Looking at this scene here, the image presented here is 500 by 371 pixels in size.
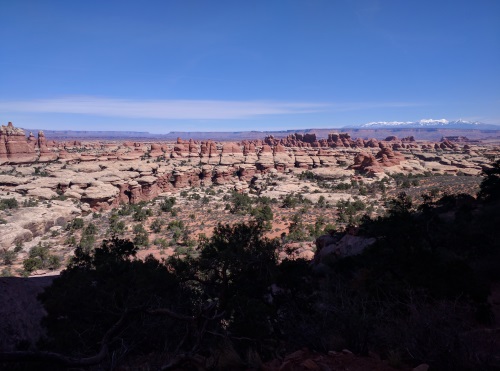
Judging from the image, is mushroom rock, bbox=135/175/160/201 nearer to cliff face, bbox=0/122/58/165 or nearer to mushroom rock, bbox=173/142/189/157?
mushroom rock, bbox=173/142/189/157

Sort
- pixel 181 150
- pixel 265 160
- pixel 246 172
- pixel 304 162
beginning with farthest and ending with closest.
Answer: pixel 181 150
pixel 304 162
pixel 265 160
pixel 246 172

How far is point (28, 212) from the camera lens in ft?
97.3

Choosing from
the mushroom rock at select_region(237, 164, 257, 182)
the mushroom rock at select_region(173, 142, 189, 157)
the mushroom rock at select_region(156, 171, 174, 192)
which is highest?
the mushroom rock at select_region(173, 142, 189, 157)

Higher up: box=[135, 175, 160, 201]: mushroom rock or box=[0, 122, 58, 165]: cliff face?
box=[0, 122, 58, 165]: cliff face

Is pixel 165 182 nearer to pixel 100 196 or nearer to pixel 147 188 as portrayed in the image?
pixel 147 188

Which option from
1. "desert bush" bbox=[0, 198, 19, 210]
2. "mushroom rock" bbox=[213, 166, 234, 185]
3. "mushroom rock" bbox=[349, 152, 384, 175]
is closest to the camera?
"desert bush" bbox=[0, 198, 19, 210]

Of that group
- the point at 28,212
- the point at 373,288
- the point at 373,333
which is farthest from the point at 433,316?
the point at 28,212

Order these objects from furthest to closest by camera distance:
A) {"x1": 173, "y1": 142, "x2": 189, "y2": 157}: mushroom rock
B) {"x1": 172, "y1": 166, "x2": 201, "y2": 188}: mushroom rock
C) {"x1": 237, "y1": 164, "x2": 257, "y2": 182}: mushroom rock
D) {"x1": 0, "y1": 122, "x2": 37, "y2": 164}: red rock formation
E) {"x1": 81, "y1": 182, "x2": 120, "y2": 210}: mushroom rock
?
1. {"x1": 173, "y1": 142, "x2": 189, "y2": 157}: mushroom rock
2. {"x1": 0, "y1": 122, "x2": 37, "y2": 164}: red rock formation
3. {"x1": 237, "y1": 164, "x2": 257, "y2": 182}: mushroom rock
4. {"x1": 172, "y1": 166, "x2": 201, "y2": 188}: mushroom rock
5. {"x1": 81, "y1": 182, "x2": 120, "y2": 210}: mushroom rock

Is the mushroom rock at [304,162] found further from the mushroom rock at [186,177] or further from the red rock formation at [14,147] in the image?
the red rock formation at [14,147]

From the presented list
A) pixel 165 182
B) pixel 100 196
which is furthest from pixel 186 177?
pixel 100 196

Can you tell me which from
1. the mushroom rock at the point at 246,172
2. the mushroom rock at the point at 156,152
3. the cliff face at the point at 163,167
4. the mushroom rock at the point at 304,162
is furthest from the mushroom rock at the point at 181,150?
the mushroom rock at the point at 304,162

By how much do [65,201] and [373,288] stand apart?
39.8 meters

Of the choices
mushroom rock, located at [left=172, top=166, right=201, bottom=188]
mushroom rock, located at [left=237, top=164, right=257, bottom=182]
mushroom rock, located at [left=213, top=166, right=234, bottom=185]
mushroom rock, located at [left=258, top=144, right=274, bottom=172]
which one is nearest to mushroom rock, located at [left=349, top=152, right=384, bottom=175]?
mushroom rock, located at [left=258, top=144, right=274, bottom=172]

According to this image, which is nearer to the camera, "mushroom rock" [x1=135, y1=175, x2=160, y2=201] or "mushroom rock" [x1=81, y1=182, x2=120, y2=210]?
"mushroom rock" [x1=81, y1=182, x2=120, y2=210]
